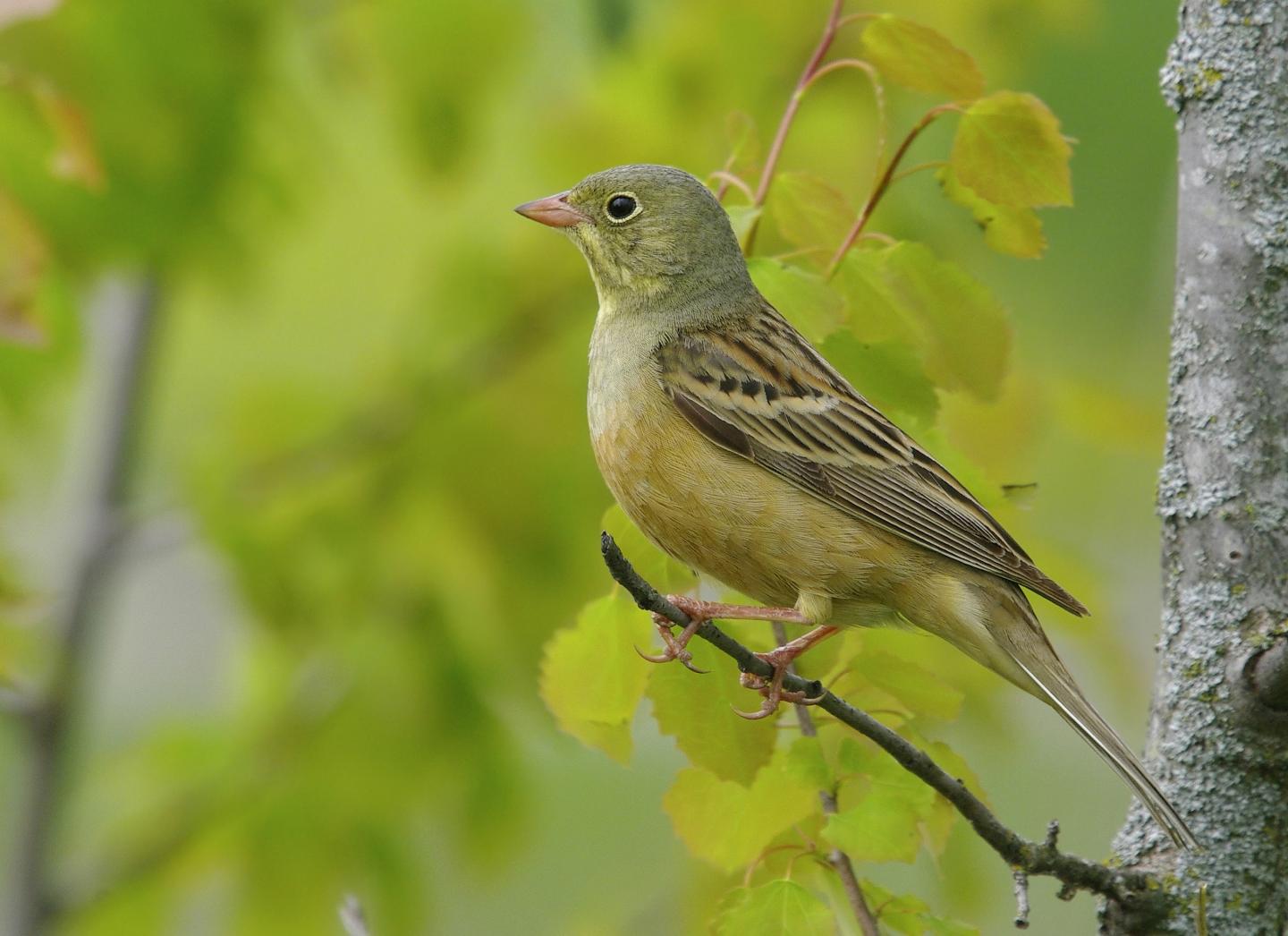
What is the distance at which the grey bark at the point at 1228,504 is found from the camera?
300 centimetres

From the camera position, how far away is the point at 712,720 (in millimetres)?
2867

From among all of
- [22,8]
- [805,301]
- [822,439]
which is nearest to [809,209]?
[805,301]

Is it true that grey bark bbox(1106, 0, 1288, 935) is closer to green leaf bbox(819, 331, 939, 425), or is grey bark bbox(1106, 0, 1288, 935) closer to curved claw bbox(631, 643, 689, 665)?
green leaf bbox(819, 331, 939, 425)

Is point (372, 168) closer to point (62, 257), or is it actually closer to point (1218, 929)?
point (62, 257)

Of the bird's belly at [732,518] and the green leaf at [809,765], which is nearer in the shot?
the green leaf at [809,765]

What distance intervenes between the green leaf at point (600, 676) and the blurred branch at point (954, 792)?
115 millimetres

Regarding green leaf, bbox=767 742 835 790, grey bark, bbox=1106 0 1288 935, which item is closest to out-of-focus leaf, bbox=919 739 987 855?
green leaf, bbox=767 742 835 790

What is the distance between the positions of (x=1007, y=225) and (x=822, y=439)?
1.02 metres

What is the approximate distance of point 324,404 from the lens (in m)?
6.07

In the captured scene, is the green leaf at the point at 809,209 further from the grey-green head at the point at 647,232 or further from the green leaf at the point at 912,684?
the grey-green head at the point at 647,232

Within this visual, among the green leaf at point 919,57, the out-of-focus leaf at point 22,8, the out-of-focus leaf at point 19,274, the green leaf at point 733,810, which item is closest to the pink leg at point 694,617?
the green leaf at point 733,810

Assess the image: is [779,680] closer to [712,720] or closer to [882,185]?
[712,720]

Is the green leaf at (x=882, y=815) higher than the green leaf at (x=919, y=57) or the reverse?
the reverse

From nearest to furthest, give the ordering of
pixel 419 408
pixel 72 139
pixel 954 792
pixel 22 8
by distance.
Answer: pixel 954 792 < pixel 22 8 < pixel 72 139 < pixel 419 408
